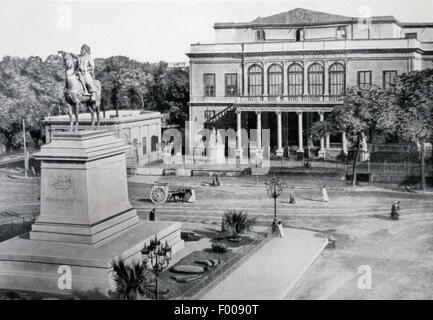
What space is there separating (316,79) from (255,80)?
5502mm

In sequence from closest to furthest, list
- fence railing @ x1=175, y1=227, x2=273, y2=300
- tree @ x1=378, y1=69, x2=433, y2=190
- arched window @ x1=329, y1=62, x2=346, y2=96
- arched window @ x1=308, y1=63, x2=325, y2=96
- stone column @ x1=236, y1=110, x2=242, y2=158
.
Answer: fence railing @ x1=175, y1=227, x2=273, y2=300, tree @ x1=378, y1=69, x2=433, y2=190, stone column @ x1=236, y1=110, x2=242, y2=158, arched window @ x1=329, y1=62, x2=346, y2=96, arched window @ x1=308, y1=63, x2=325, y2=96

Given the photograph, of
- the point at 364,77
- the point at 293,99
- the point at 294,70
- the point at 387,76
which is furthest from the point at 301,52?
the point at 387,76

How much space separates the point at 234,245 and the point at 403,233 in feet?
24.6

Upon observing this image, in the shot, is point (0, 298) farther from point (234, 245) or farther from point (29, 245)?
point (234, 245)

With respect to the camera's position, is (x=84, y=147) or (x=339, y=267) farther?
(x=339, y=267)

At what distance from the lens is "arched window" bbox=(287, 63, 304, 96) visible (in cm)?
5225

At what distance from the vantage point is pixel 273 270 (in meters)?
19.3

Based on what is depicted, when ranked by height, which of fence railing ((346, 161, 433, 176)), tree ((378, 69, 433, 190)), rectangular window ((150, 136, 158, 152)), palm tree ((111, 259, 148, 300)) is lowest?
palm tree ((111, 259, 148, 300))

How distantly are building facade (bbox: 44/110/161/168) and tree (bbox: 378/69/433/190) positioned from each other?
658 inches

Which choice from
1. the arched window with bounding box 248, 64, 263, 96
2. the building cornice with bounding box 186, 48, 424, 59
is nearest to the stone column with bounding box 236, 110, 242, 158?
the arched window with bounding box 248, 64, 263, 96

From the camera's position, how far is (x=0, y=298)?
17391 mm

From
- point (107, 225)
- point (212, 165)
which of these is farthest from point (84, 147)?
point (212, 165)

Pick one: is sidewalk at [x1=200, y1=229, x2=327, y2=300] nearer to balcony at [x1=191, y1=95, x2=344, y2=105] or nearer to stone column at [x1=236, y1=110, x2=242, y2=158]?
stone column at [x1=236, y1=110, x2=242, y2=158]

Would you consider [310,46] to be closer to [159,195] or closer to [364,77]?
[364,77]
